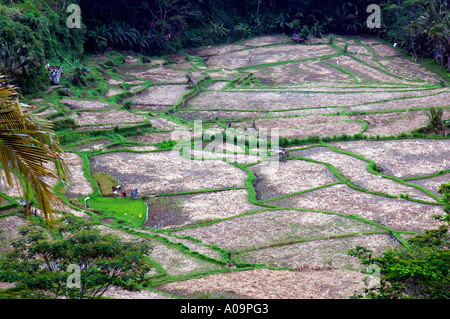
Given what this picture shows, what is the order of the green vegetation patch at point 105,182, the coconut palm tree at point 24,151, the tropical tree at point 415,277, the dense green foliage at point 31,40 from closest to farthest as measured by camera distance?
the coconut palm tree at point 24,151 → the tropical tree at point 415,277 → the green vegetation patch at point 105,182 → the dense green foliage at point 31,40

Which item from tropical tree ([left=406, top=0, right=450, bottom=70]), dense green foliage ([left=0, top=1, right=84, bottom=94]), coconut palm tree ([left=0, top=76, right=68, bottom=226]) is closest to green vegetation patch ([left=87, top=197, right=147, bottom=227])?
coconut palm tree ([left=0, top=76, right=68, bottom=226])

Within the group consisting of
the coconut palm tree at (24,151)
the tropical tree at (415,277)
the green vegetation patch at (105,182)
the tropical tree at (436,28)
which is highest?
the tropical tree at (436,28)

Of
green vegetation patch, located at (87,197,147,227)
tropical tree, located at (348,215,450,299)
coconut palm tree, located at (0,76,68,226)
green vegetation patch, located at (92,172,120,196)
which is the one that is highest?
coconut palm tree, located at (0,76,68,226)

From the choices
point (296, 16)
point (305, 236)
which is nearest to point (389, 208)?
point (305, 236)

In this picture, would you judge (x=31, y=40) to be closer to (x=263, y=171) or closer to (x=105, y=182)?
(x=105, y=182)

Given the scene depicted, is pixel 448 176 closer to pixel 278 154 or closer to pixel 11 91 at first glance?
pixel 278 154

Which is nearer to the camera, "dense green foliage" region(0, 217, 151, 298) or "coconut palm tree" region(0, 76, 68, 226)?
"coconut palm tree" region(0, 76, 68, 226)

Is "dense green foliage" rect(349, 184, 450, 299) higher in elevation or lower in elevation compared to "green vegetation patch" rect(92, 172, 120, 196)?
higher

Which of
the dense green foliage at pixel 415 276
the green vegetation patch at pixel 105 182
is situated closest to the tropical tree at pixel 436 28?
the green vegetation patch at pixel 105 182

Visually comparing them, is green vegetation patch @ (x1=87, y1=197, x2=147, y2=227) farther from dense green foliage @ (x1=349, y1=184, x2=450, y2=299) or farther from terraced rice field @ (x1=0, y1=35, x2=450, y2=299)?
dense green foliage @ (x1=349, y1=184, x2=450, y2=299)

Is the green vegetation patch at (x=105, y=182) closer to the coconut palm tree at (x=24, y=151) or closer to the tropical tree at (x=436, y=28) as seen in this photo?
the coconut palm tree at (x=24, y=151)

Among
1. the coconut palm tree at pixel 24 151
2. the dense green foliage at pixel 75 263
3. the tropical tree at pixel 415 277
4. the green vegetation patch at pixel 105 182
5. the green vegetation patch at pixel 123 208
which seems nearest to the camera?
the coconut palm tree at pixel 24 151
